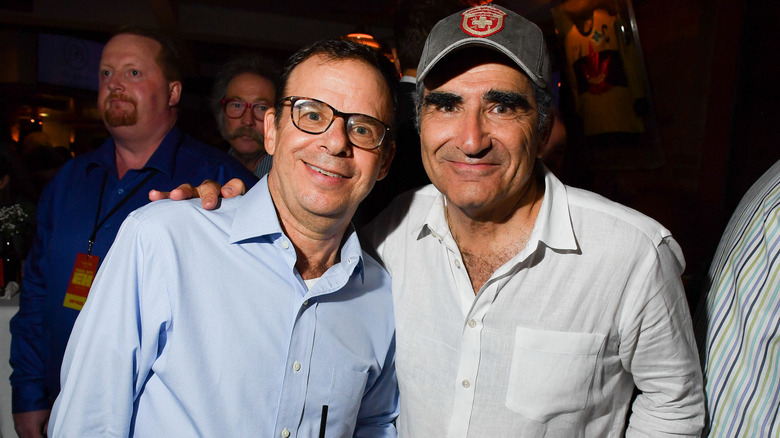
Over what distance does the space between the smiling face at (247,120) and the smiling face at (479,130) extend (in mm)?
1880

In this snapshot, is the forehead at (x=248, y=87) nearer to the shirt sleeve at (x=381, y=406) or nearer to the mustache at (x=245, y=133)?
the mustache at (x=245, y=133)

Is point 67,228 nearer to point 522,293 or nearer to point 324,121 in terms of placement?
point 324,121

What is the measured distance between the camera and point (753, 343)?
129 cm

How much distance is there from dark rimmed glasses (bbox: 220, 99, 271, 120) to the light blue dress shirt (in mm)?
1804

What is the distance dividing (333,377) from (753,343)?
104cm

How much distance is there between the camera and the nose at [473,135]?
4.59ft

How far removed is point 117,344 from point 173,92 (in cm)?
149

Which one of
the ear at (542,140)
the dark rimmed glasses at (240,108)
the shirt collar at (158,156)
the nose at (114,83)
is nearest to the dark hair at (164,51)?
the nose at (114,83)

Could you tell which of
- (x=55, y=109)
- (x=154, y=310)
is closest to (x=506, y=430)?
(x=154, y=310)

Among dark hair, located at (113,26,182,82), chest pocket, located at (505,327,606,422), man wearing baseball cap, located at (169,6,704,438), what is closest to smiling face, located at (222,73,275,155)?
dark hair, located at (113,26,182,82)

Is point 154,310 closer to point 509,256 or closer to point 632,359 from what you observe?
point 509,256

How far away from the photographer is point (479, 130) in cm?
141

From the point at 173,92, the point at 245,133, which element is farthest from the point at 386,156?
the point at 245,133

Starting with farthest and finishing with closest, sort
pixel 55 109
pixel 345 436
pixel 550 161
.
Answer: pixel 55 109 → pixel 550 161 → pixel 345 436
